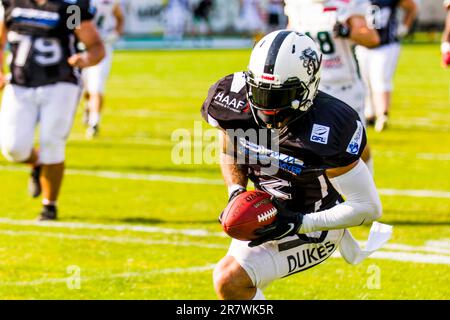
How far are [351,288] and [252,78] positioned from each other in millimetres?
1918

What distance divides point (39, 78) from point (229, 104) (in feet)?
9.85

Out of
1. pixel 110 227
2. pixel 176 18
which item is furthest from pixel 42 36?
pixel 176 18

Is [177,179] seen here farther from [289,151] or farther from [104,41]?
[289,151]

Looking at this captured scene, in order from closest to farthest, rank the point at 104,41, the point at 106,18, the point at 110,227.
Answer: the point at 110,227, the point at 104,41, the point at 106,18

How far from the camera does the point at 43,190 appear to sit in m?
7.16

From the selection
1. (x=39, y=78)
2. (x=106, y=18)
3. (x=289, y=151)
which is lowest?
(x=106, y=18)

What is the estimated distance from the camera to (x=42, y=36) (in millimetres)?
6953

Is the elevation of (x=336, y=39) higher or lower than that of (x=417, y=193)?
higher

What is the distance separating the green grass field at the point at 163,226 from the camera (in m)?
5.55

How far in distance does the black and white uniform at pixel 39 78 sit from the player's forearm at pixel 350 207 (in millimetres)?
3313

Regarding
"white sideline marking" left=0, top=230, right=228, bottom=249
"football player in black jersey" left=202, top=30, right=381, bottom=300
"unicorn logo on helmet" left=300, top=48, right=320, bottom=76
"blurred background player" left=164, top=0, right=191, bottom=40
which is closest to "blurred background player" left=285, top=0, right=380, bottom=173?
"white sideline marking" left=0, top=230, right=228, bottom=249

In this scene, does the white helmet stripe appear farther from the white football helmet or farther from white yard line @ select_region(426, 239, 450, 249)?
white yard line @ select_region(426, 239, 450, 249)

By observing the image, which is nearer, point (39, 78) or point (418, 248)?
point (418, 248)

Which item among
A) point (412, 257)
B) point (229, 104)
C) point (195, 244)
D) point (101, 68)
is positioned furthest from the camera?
point (101, 68)
